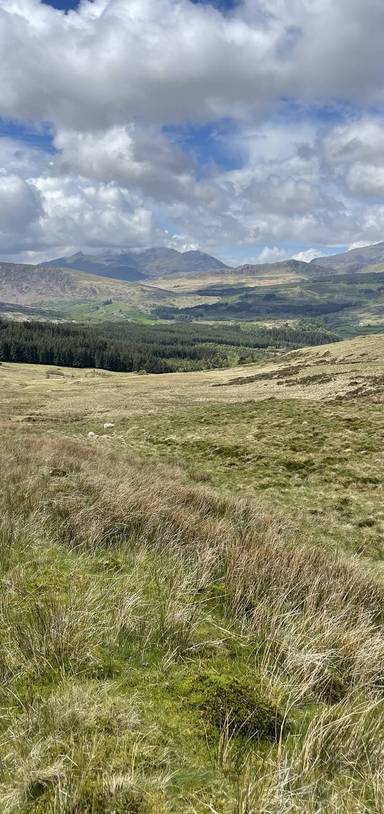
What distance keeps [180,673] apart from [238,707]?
77 cm

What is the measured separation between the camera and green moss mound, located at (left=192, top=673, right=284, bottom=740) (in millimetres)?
4102

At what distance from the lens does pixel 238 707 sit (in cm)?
430

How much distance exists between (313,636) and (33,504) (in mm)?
6679

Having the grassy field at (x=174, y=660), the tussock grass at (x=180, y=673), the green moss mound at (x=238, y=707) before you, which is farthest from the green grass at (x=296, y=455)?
the green moss mound at (x=238, y=707)

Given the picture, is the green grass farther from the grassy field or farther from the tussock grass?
the tussock grass

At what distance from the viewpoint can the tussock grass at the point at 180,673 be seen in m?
3.36

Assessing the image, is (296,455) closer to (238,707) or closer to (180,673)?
(180,673)

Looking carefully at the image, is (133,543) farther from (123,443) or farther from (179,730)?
(123,443)

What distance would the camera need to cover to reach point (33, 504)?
9.70 m

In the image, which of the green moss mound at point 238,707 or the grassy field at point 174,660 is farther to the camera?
the green moss mound at point 238,707

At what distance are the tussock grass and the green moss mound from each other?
0.02m

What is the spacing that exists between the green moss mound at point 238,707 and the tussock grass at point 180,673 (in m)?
0.02

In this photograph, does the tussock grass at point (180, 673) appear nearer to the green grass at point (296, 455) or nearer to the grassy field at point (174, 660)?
the grassy field at point (174, 660)

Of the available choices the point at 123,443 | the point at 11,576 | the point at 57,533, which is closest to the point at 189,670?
the point at 11,576
